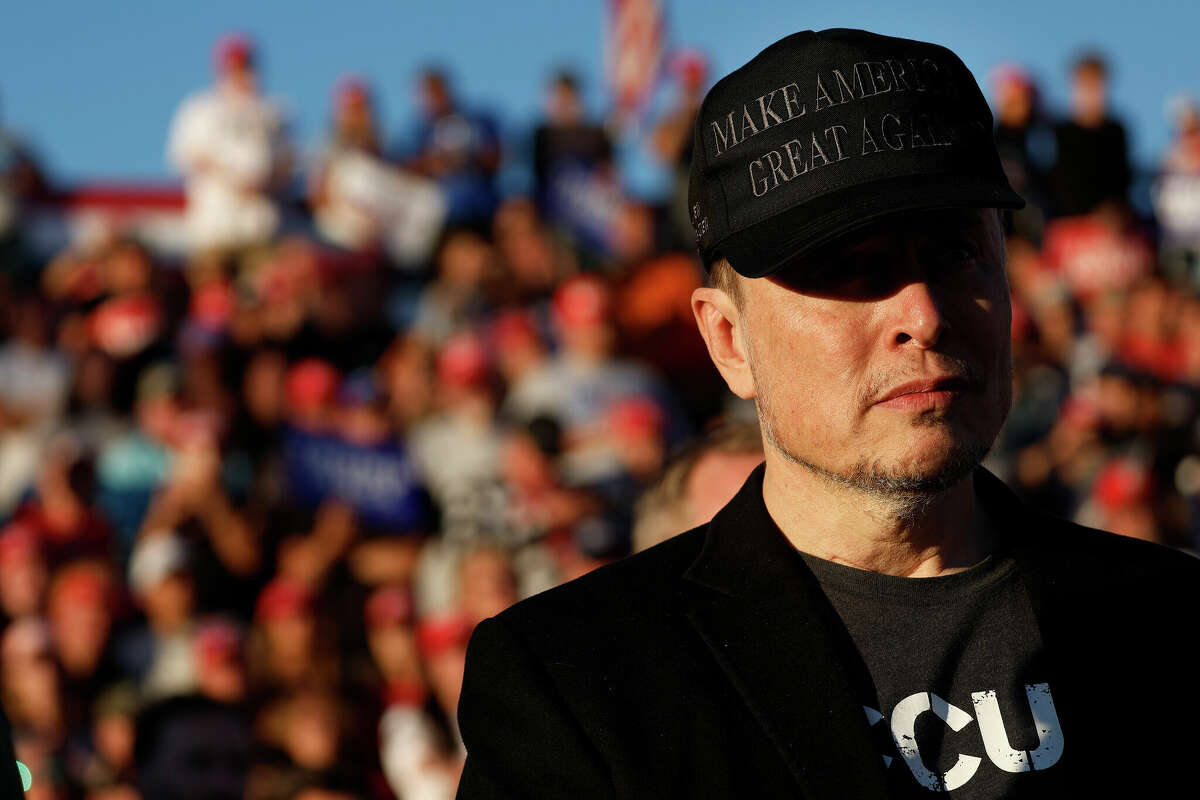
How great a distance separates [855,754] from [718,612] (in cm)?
29

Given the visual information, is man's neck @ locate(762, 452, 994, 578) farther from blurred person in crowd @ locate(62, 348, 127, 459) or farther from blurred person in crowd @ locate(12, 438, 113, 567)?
blurred person in crowd @ locate(62, 348, 127, 459)

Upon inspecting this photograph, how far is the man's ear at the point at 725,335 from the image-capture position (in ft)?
7.61

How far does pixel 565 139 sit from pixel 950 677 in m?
9.64

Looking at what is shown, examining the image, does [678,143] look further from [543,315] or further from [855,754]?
[855,754]

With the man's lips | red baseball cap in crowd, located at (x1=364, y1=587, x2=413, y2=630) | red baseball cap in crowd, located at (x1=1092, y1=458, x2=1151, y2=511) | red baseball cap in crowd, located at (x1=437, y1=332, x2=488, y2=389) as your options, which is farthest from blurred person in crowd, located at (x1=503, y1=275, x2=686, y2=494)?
the man's lips

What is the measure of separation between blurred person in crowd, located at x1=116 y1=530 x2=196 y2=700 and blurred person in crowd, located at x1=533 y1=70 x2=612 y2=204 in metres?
5.04

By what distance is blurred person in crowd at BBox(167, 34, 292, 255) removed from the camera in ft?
32.7

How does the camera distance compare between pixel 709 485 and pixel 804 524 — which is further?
pixel 709 485

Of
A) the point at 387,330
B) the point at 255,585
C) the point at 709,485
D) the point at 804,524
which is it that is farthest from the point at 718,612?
the point at 387,330

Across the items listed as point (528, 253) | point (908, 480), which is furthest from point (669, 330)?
point (908, 480)

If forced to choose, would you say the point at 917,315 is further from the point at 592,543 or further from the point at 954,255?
the point at 592,543

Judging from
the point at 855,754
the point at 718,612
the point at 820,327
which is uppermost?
the point at 820,327

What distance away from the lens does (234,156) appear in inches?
394

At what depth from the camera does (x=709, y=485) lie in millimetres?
3545
